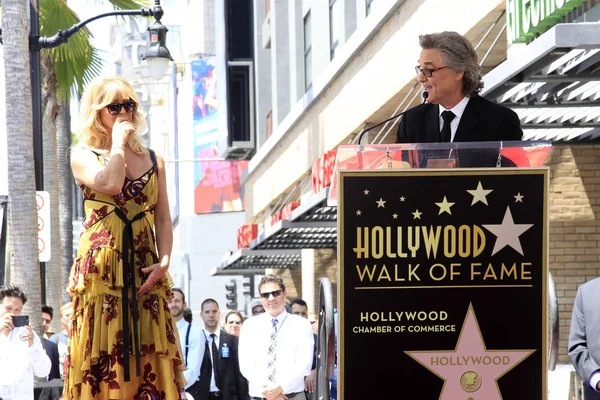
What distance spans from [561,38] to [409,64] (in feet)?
28.6

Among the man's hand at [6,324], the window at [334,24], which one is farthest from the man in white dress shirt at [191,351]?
the window at [334,24]

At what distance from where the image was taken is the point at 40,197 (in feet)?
50.7

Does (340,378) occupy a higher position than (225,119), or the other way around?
(225,119)

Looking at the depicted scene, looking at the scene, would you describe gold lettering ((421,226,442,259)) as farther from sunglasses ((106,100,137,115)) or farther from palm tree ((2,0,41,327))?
palm tree ((2,0,41,327))

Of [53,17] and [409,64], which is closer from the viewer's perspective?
[409,64]

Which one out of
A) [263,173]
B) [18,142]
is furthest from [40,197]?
[263,173]

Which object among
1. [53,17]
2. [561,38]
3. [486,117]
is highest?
[53,17]

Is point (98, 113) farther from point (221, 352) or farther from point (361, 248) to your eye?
point (221, 352)

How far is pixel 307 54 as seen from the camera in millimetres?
32500

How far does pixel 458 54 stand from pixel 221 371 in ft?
35.3

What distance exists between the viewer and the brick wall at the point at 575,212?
15.7m

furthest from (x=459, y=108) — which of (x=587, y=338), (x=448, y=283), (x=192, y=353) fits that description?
(x=192, y=353)

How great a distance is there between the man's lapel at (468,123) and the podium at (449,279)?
1.32 feet

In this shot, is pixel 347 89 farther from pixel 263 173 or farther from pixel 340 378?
pixel 340 378
